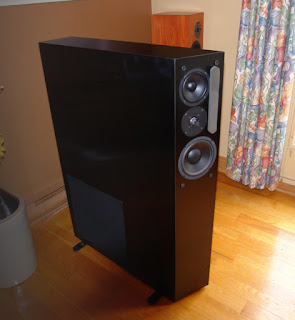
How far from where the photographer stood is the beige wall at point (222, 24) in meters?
2.07

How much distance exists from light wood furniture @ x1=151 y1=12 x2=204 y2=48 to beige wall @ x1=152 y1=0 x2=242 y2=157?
85mm

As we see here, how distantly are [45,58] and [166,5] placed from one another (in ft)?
4.06

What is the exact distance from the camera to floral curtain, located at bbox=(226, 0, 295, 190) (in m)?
1.80

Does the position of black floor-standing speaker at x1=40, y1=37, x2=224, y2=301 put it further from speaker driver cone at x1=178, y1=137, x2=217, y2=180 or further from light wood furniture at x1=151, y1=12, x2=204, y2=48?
light wood furniture at x1=151, y1=12, x2=204, y2=48

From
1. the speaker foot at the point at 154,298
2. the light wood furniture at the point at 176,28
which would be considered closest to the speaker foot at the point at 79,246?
the speaker foot at the point at 154,298

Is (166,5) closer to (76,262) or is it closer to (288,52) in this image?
(288,52)

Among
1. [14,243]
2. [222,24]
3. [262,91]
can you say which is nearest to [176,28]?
[222,24]

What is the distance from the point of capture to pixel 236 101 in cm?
209

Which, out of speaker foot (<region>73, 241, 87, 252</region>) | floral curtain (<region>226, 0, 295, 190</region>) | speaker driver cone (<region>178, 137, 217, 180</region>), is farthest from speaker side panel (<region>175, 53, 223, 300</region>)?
floral curtain (<region>226, 0, 295, 190</region>)

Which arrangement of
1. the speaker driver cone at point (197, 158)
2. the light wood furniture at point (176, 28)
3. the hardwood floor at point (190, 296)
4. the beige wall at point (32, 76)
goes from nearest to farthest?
1. the speaker driver cone at point (197, 158)
2. the hardwood floor at point (190, 296)
3. the beige wall at point (32, 76)
4. the light wood furniture at point (176, 28)

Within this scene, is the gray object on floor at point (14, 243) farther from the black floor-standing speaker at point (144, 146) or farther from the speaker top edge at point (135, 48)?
the speaker top edge at point (135, 48)

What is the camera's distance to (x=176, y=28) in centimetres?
198

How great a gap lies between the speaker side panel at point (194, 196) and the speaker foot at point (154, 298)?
95 mm

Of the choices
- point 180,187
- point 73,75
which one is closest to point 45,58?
point 73,75
